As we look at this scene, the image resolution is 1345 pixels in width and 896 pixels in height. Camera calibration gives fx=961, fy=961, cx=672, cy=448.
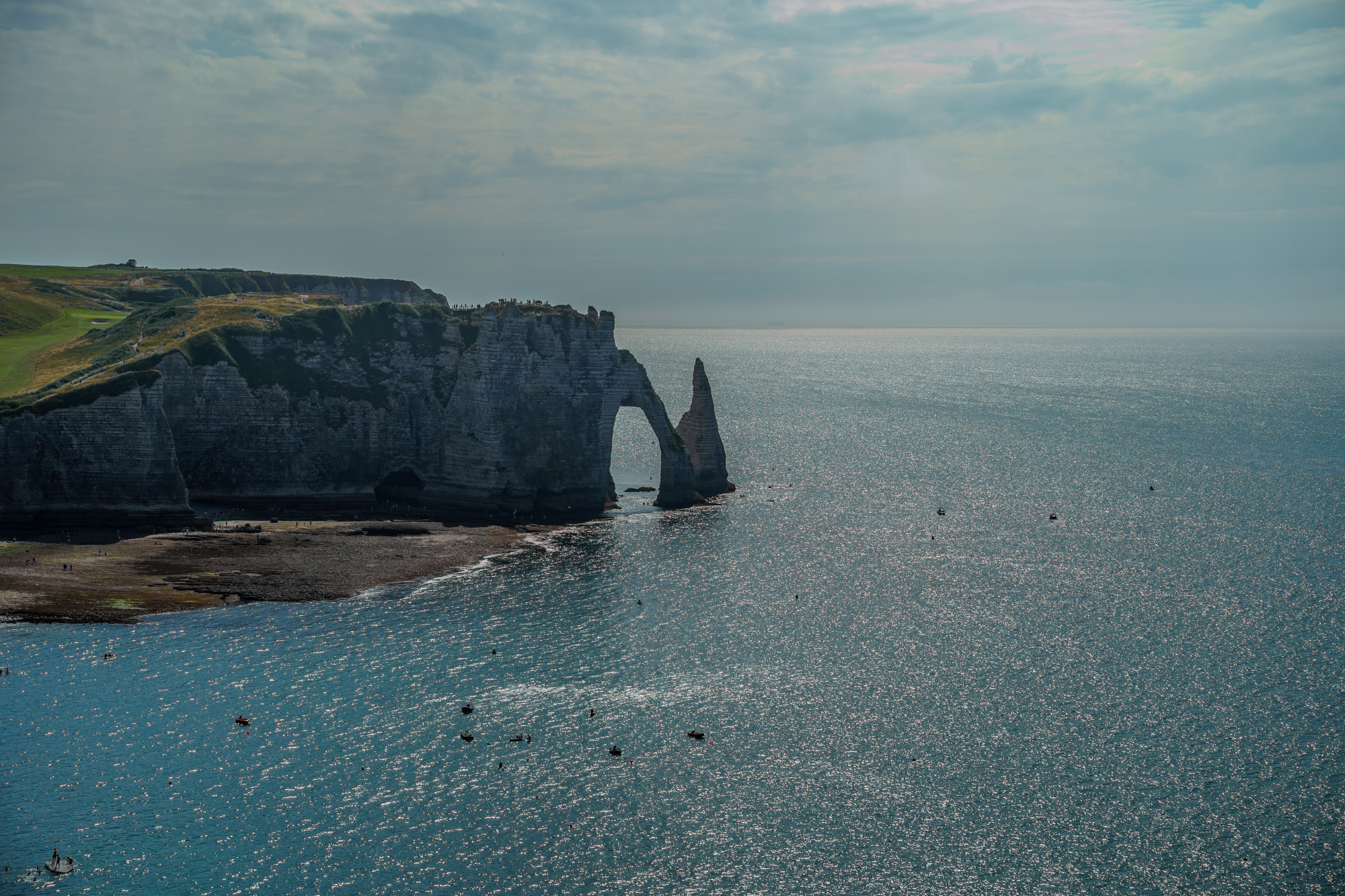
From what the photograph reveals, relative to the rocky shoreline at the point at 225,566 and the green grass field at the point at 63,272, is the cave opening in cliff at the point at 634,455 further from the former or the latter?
the green grass field at the point at 63,272

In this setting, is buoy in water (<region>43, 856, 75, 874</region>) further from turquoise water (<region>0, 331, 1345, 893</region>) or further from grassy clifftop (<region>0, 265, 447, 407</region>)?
grassy clifftop (<region>0, 265, 447, 407</region>)

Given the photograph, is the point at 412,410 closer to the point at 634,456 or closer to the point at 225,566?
the point at 225,566

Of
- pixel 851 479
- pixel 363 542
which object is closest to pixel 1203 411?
pixel 851 479

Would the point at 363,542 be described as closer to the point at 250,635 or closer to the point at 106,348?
the point at 250,635

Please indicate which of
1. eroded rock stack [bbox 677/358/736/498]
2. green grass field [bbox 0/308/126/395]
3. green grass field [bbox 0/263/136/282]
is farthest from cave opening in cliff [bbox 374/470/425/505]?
green grass field [bbox 0/263/136/282]

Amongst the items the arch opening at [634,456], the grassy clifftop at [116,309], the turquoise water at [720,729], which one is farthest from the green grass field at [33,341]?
the arch opening at [634,456]

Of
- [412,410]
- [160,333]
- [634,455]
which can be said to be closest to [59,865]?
[412,410]
